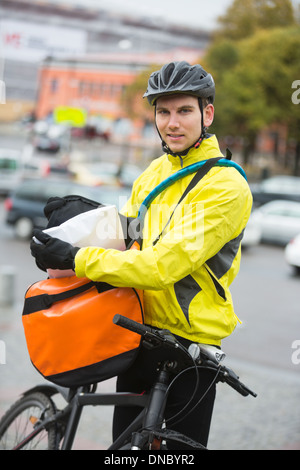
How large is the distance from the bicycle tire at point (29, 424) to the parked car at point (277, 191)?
2037 cm

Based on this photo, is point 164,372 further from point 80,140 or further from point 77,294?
point 80,140

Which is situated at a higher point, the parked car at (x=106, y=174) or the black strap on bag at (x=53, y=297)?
the black strap on bag at (x=53, y=297)

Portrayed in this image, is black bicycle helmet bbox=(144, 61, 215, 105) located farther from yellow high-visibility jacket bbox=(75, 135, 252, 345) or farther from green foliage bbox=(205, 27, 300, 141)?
green foliage bbox=(205, 27, 300, 141)

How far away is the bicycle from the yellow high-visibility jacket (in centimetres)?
9

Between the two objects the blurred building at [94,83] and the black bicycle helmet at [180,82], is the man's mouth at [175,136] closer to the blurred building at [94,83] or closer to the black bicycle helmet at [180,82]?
the black bicycle helmet at [180,82]

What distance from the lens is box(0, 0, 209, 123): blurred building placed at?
35.4m

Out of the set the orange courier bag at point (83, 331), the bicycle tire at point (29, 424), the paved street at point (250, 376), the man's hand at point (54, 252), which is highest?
the man's hand at point (54, 252)

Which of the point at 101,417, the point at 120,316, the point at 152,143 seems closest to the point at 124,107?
the point at 152,143

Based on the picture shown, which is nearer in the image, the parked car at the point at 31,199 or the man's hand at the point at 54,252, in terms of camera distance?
the man's hand at the point at 54,252

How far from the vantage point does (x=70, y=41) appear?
38.8 metres

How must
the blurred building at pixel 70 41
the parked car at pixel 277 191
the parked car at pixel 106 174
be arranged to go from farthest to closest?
the blurred building at pixel 70 41, the parked car at pixel 106 174, the parked car at pixel 277 191

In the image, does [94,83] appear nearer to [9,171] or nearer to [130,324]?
[9,171]

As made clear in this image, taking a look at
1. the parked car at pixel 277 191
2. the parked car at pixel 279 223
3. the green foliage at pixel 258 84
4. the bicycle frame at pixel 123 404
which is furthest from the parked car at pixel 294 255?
the green foliage at pixel 258 84

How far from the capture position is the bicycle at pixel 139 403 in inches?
102
